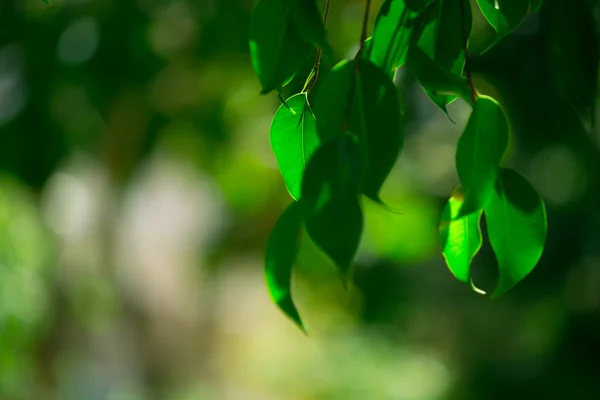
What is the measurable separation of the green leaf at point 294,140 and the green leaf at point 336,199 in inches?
3.2

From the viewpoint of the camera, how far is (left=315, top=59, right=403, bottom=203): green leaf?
312mm

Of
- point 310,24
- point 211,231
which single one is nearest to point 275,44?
point 310,24

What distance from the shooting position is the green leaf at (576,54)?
1.31ft

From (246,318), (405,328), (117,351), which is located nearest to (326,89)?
(405,328)

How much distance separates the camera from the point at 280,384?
3.22 meters

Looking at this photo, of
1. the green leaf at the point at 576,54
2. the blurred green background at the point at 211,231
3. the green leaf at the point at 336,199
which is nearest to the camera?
the green leaf at the point at 336,199

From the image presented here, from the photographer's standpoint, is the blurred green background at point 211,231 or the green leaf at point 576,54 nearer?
the green leaf at point 576,54

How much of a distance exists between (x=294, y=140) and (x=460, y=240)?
98mm

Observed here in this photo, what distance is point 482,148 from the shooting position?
34 cm

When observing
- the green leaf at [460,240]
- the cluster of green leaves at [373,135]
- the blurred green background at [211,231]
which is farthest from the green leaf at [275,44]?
the blurred green background at [211,231]

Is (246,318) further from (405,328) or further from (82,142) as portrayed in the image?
(82,142)

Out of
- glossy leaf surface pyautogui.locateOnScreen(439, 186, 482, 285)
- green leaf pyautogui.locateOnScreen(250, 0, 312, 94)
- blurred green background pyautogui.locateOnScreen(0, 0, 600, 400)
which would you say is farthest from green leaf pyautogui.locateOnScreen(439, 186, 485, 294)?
blurred green background pyautogui.locateOnScreen(0, 0, 600, 400)

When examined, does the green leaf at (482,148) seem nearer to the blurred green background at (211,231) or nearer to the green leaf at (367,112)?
the green leaf at (367,112)

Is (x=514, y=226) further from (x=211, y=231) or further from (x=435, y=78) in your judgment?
(x=211, y=231)
